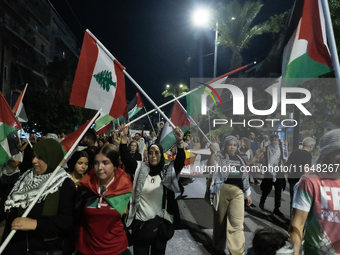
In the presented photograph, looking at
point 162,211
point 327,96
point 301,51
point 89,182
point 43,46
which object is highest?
point 43,46

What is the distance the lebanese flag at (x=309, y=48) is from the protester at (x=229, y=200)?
1.70 metres

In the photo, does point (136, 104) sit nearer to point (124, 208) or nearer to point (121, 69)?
point (121, 69)

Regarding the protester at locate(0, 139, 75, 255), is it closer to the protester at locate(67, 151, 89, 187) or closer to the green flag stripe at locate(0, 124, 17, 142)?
the protester at locate(67, 151, 89, 187)

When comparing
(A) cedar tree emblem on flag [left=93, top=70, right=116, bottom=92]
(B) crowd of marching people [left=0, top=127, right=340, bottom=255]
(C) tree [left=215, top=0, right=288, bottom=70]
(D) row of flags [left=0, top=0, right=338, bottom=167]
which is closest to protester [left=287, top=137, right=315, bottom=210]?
(B) crowd of marching people [left=0, top=127, right=340, bottom=255]

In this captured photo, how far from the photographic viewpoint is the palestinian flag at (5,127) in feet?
11.8

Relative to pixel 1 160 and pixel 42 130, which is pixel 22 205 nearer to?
pixel 1 160

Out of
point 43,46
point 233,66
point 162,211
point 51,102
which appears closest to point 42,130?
point 51,102

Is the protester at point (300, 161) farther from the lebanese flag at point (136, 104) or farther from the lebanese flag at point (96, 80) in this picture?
the lebanese flag at point (136, 104)

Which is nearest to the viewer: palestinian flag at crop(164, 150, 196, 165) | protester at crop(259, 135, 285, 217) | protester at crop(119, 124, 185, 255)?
protester at crop(119, 124, 185, 255)

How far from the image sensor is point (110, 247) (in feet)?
8.13

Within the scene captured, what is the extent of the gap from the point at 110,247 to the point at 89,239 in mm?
209

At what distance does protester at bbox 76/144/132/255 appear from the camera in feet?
8.05

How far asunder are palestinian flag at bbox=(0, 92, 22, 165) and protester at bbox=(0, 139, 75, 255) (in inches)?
60.4

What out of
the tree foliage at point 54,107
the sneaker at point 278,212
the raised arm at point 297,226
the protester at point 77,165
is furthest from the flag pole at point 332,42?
the tree foliage at point 54,107
